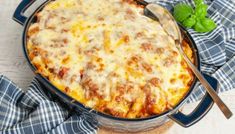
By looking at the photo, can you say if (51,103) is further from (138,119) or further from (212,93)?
(212,93)

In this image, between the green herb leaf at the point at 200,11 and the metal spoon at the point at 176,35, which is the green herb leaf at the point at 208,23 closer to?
the green herb leaf at the point at 200,11

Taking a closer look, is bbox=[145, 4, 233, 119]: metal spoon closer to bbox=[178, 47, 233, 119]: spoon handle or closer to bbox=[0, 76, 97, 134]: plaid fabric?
bbox=[178, 47, 233, 119]: spoon handle

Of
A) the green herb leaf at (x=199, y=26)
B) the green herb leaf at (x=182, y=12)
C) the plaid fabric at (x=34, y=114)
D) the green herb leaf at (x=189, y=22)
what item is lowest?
the plaid fabric at (x=34, y=114)

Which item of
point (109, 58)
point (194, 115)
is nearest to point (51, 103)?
point (109, 58)

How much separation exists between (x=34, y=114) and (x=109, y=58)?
19.2 inches

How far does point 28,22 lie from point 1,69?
41cm

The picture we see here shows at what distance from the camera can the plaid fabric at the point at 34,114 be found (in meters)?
2.20

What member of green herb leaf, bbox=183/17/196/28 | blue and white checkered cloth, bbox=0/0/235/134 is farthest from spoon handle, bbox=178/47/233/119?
green herb leaf, bbox=183/17/196/28

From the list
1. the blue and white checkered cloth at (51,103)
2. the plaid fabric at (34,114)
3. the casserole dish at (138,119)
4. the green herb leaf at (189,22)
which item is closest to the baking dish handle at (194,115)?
the casserole dish at (138,119)

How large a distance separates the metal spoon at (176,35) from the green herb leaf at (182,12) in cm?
16

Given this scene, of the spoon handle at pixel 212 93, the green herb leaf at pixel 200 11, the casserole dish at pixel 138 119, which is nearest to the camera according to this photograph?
the casserole dish at pixel 138 119

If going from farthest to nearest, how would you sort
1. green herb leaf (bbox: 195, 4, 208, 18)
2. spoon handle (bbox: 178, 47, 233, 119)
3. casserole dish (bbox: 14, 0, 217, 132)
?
green herb leaf (bbox: 195, 4, 208, 18)
spoon handle (bbox: 178, 47, 233, 119)
casserole dish (bbox: 14, 0, 217, 132)

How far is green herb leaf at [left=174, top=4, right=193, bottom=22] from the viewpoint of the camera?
254 centimetres

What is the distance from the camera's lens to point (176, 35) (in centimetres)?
232
